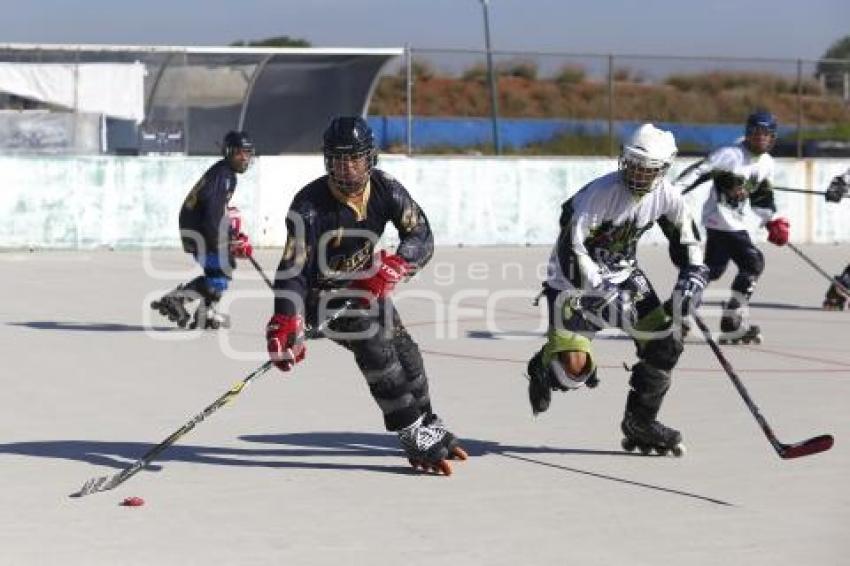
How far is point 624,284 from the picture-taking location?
7.85 meters

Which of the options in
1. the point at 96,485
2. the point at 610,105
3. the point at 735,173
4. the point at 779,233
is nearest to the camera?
the point at 96,485

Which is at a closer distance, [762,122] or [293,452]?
[293,452]

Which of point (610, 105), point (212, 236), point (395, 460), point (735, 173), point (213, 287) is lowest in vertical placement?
point (395, 460)

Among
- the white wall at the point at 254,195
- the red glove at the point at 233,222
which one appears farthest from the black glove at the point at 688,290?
the white wall at the point at 254,195

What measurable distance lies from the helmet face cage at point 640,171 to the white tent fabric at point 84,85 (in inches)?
639

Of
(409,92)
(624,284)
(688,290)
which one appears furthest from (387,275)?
(409,92)

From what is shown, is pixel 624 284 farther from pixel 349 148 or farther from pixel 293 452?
pixel 293 452

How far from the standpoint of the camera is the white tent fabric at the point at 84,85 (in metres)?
23.2

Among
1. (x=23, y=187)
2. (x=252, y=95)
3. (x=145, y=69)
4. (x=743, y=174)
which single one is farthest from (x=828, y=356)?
(x=252, y=95)

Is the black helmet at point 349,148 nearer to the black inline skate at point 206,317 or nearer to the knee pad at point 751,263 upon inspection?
the black inline skate at point 206,317

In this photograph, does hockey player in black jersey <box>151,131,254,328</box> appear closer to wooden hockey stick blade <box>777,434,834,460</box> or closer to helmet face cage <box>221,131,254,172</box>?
helmet face cage <box>221,131,254,172</box>

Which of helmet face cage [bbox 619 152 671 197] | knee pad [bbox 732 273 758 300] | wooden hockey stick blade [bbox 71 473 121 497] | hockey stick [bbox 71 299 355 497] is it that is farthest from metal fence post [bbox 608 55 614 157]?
wooden hockey stick blade [bbox 71 473 121 497]

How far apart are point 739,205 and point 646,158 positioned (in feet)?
19.0

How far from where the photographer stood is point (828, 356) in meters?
12.0
